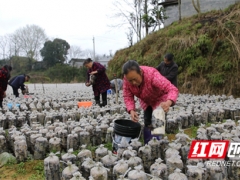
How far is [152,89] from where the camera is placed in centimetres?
311

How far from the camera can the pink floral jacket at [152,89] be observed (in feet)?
9.70

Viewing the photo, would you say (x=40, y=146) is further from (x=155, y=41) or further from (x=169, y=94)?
(x=155, y=41)

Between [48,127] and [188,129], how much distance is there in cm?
285

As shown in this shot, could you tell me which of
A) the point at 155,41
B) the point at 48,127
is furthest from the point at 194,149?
the point at 155,41

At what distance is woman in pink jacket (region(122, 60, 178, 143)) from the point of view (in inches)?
111

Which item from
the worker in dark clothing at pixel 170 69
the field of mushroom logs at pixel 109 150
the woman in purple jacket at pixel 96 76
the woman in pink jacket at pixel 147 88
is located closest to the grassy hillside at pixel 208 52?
the field of mushroom logs at pixel 109 150

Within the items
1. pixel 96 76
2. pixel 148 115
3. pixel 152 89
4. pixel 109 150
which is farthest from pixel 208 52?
pixel 109 150

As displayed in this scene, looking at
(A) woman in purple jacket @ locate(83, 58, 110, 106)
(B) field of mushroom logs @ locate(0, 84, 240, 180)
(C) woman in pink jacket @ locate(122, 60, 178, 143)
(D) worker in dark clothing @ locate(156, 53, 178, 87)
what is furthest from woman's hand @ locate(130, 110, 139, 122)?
(A) woman in purple jacket @ locate(83, 58, 110, 106)

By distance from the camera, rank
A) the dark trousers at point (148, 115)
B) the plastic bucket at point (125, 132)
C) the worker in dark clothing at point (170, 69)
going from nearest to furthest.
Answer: the plastic bucket at point (125, 132) < the dark trousers at point (148, 115) < the worker in dark clothing at point (170, 69)

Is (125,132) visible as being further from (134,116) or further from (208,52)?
(208,52)

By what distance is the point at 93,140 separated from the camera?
426 cm

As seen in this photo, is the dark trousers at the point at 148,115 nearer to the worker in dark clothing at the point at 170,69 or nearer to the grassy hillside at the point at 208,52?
the worker in dark clothing at the point at 170,69

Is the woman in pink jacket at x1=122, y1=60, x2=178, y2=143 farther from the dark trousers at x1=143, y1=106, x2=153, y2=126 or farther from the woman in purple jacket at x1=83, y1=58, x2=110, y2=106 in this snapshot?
the woman in purple jacket at x1=83, y1=58, x2=110, y2=106

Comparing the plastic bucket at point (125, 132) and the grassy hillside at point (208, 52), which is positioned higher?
the grassy hillside at point (208, 52)
